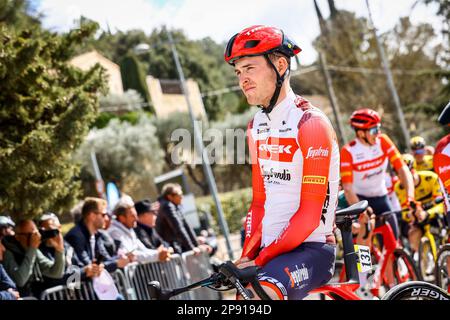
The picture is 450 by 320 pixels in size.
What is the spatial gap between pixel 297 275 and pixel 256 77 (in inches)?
44.2

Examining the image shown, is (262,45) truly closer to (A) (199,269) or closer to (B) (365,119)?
(B) (365,119)

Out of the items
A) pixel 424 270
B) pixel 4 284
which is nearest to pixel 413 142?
pixel 424 270

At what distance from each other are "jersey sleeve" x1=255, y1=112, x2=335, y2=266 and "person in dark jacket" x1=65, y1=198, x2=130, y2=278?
513 centimetres

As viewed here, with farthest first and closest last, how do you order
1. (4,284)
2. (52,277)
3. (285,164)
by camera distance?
(52,277) → (4,284) → (285,164)

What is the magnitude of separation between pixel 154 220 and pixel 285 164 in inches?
268

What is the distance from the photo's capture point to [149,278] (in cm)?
933

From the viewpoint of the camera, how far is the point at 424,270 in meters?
8.68

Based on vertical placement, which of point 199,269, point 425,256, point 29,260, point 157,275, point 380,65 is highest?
point 380,65

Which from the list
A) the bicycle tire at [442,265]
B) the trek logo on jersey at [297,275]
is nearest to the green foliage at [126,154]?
the bicycle tire at [442,265]

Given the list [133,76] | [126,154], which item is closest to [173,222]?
[126,154]

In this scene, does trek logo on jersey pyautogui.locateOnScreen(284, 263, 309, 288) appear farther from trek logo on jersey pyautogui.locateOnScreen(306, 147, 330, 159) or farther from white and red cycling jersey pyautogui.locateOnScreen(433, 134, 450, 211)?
white and red cycling jersey pyautogui.locateOnScreen(433, 134, 450, 211)

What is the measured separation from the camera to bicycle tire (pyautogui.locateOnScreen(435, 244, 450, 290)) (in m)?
5.91

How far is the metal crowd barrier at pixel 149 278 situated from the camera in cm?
789
